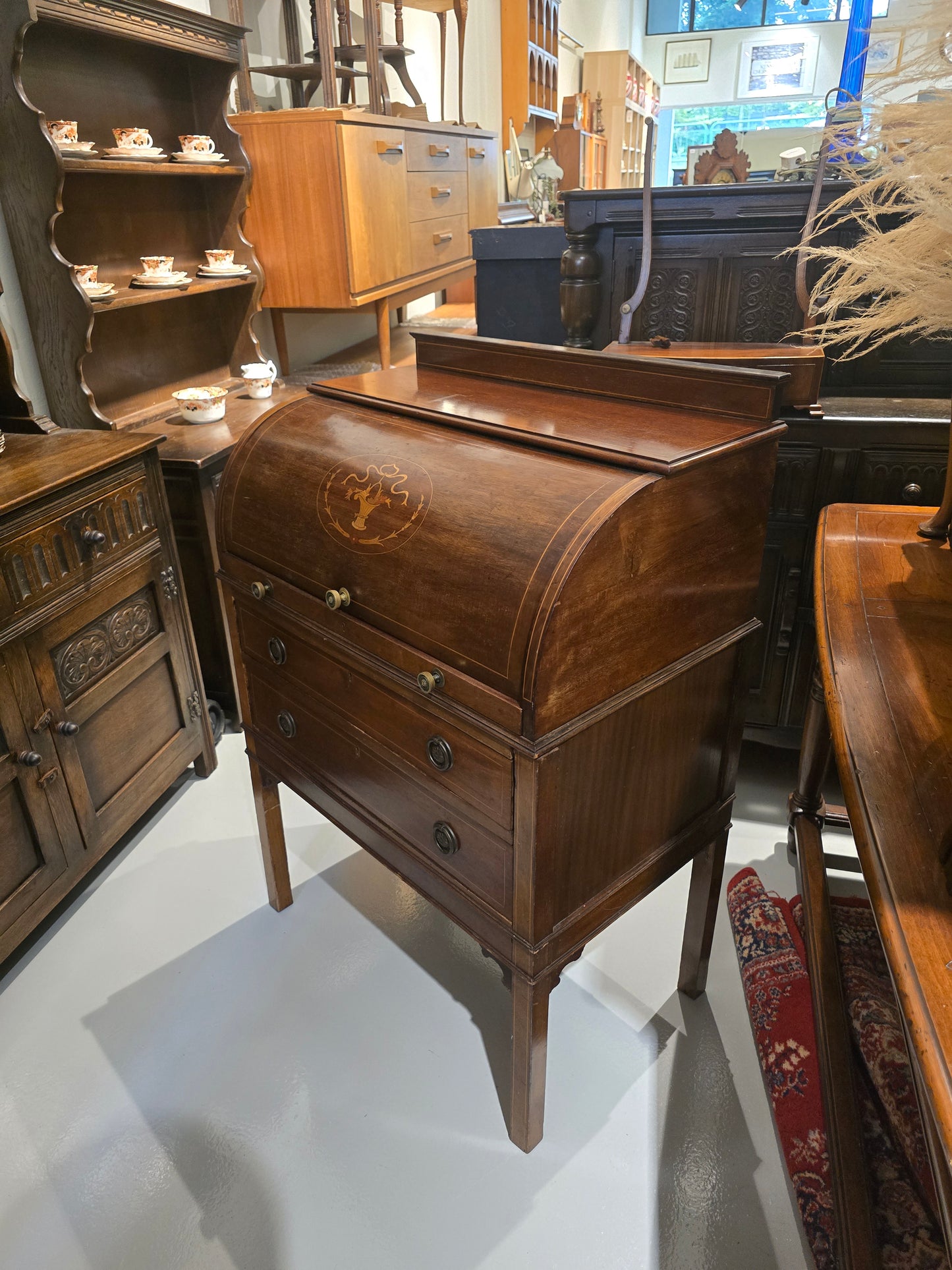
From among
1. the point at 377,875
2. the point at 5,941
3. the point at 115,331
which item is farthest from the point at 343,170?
the point at 5,941

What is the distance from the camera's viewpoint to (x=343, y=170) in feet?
8.84

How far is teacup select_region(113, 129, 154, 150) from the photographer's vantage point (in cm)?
227

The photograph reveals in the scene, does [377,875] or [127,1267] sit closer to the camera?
[127,1267]

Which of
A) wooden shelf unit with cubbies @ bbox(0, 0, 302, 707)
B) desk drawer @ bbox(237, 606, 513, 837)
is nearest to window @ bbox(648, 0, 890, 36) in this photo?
wooden shelf unit with cubbies @ bbox(0, 0, 302, 707)

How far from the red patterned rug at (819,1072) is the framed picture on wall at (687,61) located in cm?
1306

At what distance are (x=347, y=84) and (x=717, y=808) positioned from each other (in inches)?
136

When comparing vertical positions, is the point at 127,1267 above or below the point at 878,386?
below

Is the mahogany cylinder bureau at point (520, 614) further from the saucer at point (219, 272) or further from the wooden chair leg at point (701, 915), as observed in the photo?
the saucer at point (219, 272)

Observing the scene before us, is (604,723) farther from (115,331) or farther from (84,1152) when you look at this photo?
(115,331)

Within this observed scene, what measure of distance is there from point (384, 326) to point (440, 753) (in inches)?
97.8

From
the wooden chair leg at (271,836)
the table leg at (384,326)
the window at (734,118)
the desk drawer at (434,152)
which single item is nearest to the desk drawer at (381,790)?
the wooden chair leg at (271,836)

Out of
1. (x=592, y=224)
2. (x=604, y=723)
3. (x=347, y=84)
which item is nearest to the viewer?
(x=604, y=723)

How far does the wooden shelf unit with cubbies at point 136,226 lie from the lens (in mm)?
2049

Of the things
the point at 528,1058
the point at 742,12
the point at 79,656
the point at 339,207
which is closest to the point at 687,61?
the point at 742,12
